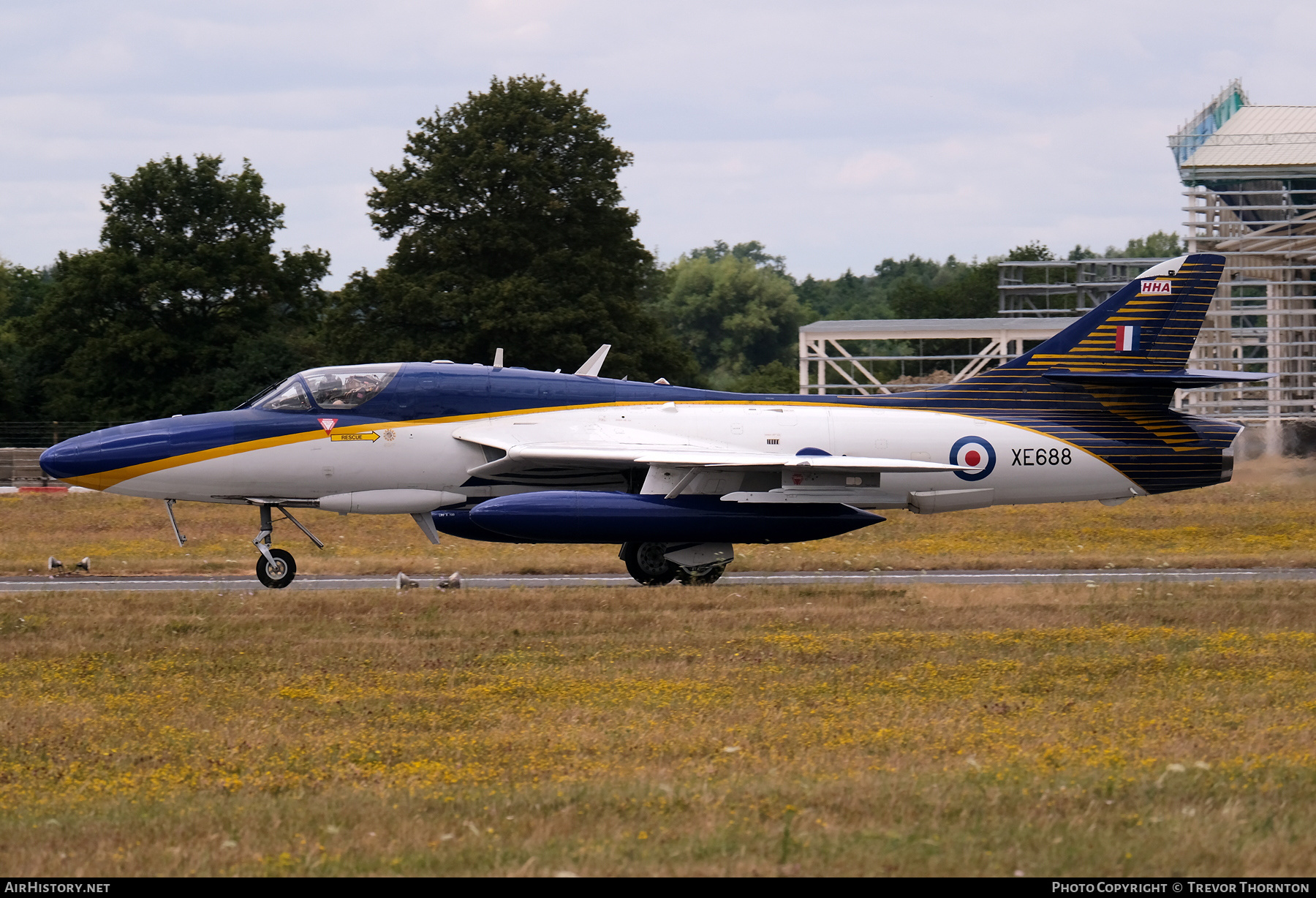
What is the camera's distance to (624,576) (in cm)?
2034

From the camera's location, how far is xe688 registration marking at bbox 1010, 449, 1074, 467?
1897 cm

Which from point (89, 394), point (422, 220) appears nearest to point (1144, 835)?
point (422, 220)

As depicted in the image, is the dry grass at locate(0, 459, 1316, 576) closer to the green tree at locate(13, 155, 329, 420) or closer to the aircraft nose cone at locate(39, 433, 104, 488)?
the aircraft nose cone at locate(39, 433, 104, 488)

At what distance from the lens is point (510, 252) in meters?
48.7

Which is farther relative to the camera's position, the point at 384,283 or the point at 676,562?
the point at 384,283

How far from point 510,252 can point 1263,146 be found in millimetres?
26975

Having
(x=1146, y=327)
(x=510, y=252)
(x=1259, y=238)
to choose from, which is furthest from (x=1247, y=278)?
(x=1146, y=327)

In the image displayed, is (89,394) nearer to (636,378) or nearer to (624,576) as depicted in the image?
(636,378)

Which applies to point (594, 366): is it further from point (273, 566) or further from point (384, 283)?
point (384, 283)

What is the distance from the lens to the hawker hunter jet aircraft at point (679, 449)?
17688 millimetres

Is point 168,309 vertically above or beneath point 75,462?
above

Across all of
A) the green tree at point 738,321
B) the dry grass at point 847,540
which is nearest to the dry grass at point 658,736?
Result: the dry grass at point 847,540

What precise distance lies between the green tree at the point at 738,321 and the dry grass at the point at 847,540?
2640 inches
